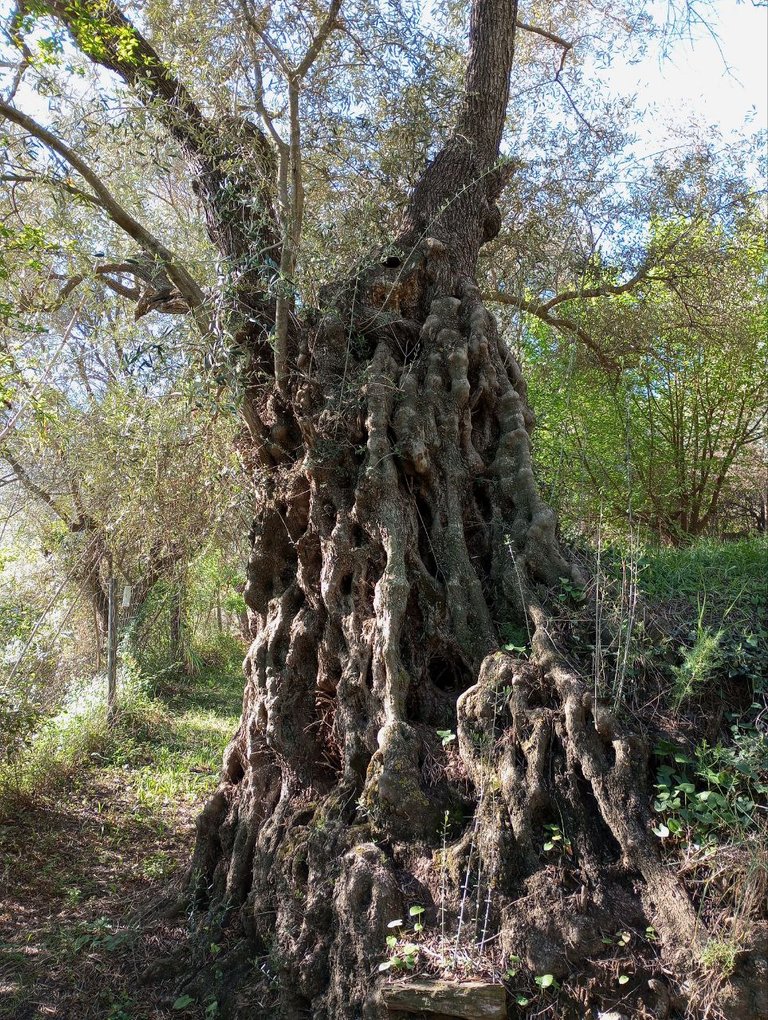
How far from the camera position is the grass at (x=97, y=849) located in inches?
158

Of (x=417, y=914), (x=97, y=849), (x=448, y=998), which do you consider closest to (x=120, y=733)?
(x=97, y=849)

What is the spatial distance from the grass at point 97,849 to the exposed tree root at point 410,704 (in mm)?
630

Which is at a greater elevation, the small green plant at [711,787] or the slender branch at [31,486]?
the slender branch at [31,486]

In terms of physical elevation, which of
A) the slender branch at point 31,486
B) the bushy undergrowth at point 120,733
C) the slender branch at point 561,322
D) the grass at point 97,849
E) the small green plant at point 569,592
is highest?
the slender branch at point 561,322

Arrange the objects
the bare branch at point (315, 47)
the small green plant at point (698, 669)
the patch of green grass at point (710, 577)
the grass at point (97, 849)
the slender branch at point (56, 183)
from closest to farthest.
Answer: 1. the small green plant at point (698, 669)
2. the grass at point (97, 849)
3. the patch of green grass at point (710, 577)
4. the bare branch at point (315, 47)
5. the slender branch at point (56, 183)

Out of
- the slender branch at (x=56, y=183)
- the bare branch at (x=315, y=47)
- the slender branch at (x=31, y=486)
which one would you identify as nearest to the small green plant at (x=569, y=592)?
the bare branch at (x=315, y=47)

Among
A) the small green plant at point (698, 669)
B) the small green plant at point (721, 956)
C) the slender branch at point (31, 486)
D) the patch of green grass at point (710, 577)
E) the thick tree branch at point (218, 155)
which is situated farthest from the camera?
the slender branch at point (31, 486)

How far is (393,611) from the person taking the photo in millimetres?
4141

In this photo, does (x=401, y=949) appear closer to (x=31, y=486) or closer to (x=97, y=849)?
(x=97, y=849)

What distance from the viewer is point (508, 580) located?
439 centimetres

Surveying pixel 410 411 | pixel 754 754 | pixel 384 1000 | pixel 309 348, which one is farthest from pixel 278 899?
pixel 309 348

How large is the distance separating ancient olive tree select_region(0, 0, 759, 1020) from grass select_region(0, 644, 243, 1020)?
636 mm

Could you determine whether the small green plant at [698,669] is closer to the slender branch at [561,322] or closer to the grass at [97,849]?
the grass at [97,849]

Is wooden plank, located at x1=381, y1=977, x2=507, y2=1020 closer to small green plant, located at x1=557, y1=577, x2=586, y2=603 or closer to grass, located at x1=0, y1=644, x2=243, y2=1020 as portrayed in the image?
grass, located at x1=0, y1=644, x2=243, y2=1020
